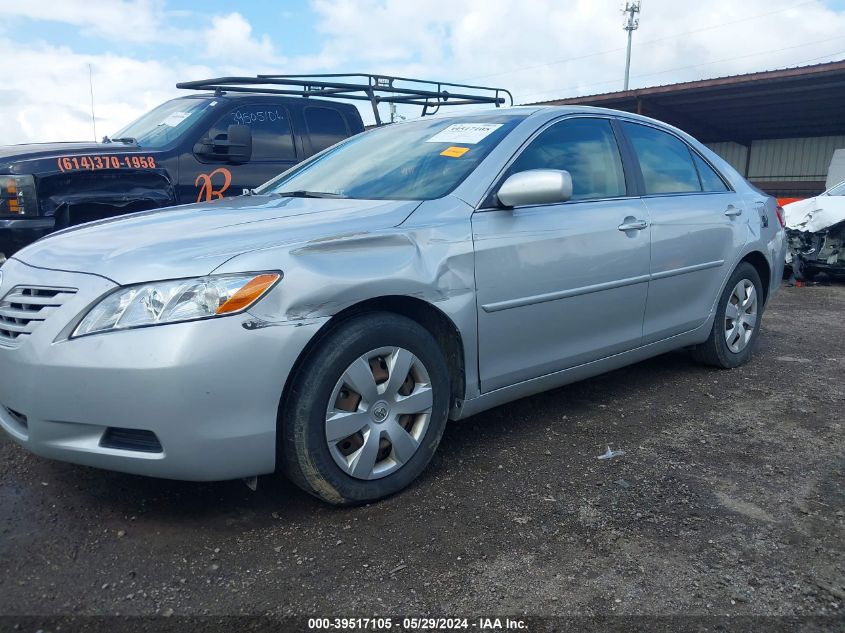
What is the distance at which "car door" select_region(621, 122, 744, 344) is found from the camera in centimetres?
402

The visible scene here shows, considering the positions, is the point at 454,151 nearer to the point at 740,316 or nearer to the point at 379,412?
the point at 379,412

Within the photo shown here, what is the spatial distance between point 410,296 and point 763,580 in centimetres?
155

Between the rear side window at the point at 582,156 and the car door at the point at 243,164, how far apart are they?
3295 millimetres

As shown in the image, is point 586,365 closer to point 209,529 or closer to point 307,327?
point 307,327

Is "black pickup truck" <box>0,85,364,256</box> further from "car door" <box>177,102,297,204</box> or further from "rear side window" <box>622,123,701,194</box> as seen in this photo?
"rear side window" <box>622,123,701,194</box>

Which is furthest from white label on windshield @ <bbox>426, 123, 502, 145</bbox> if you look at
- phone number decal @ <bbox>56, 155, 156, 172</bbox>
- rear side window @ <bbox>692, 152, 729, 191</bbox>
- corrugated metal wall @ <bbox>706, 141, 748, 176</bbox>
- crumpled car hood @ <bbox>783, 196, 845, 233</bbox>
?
corrugated metal wall @ <bbox>706, 141, 748, 176</bbox>

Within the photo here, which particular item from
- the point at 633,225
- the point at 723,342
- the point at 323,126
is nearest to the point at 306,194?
the point at 633,225

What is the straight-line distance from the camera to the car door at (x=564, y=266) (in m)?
3.17

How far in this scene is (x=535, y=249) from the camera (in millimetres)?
3299

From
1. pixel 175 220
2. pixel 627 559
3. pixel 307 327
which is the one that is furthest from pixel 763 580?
pixel 175 220

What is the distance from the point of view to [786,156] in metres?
22.4

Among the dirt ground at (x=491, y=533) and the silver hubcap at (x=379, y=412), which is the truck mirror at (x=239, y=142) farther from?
the silver hubcap at (x=379, y=412)

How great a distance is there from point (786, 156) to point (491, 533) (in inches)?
913

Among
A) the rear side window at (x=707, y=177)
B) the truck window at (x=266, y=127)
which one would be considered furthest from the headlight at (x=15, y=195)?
the rear side window at (x=707, y=177)
